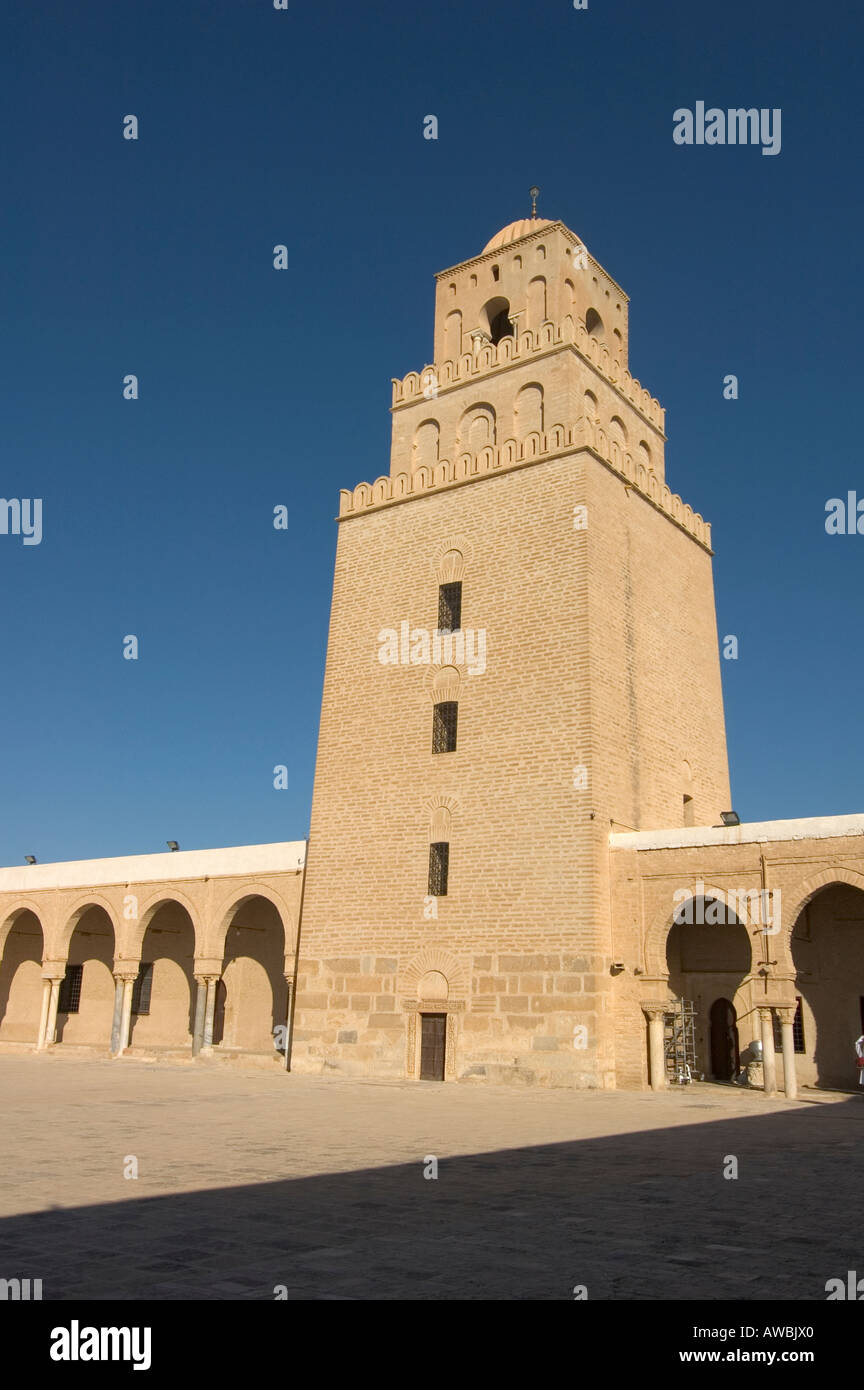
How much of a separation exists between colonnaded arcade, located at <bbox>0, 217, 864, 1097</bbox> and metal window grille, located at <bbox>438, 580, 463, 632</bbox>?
0.06 metres

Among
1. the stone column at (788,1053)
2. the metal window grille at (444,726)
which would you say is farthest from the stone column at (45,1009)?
the stone column at (788,1053)

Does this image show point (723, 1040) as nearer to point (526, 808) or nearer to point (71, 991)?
point (526, 808)

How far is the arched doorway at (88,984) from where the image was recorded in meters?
27.9

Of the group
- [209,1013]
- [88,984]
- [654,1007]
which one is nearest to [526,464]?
[654,1007]

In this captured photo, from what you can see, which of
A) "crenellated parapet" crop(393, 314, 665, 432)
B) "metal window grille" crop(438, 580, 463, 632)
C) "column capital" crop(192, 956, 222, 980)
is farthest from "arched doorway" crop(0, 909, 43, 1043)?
"crenellated parapet" crop(393, 314, 665, 432)

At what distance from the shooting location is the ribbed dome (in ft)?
77.7

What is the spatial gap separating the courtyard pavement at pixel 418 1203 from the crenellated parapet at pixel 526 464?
1240 centimetres

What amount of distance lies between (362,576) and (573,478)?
17.1 feet

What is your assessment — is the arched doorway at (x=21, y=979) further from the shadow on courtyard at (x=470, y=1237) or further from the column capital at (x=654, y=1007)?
the shadow on courtyard at (x=470, y=1237)

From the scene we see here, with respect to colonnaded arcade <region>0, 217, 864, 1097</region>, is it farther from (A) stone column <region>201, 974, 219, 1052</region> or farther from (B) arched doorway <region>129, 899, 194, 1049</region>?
(B) arched doorway <region>129, 899, 194, 1049</region>

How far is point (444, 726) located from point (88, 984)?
1464 centimetres
